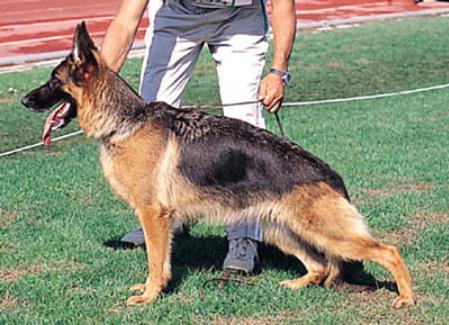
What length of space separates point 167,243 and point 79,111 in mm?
933

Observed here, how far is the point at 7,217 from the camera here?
702 cm

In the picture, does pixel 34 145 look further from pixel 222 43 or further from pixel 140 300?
pixel 140 300

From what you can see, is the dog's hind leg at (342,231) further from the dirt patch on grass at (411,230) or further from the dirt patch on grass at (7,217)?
the dirt patch on grass at (7,217)

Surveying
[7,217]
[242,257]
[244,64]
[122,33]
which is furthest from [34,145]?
[242,257]

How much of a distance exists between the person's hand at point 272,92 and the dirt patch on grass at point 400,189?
2.29 metres

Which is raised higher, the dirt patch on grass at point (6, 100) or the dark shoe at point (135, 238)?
the dark shoe at point (135, 238)

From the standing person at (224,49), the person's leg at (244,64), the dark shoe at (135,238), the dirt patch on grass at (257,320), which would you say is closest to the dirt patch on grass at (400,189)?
the standing person at (224,49)

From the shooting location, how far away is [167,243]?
5344 mm

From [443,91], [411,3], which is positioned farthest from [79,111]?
[411,3]

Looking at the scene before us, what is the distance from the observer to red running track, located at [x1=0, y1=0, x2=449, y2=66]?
59.2 feet

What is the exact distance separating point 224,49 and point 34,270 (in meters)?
1.90

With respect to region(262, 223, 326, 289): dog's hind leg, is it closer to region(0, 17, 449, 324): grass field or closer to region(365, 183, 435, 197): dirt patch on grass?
→ region(0, 17, 449, 324): grass field

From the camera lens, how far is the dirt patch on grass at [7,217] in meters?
6.85

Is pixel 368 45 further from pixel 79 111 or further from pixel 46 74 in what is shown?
pixel 79 111
